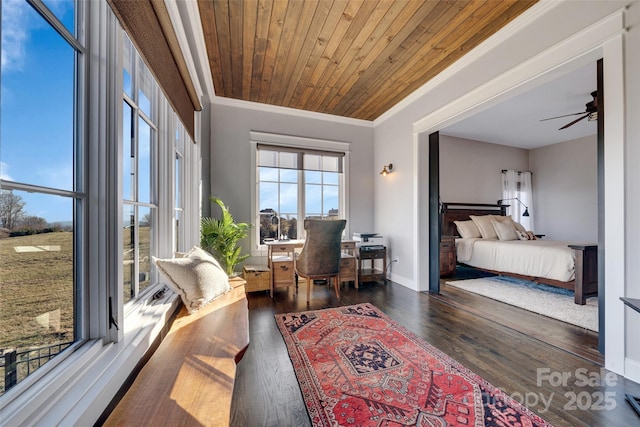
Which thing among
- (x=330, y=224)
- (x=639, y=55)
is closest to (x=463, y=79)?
(x=639, y=55)

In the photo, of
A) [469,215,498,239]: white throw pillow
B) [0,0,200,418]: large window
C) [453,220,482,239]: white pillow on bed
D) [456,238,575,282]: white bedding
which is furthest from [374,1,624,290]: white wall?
[0,0,200,418]: large window

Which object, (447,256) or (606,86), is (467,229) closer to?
(447,256)

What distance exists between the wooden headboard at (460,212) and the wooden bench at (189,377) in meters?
4.64

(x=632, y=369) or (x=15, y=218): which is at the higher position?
(x=15, y=218)

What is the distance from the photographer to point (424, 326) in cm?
236

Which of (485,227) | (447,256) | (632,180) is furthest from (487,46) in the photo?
(485,227)

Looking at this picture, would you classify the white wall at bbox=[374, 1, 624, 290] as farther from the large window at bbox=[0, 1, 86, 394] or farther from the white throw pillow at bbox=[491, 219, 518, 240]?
the large window at bbox=[0, 1, 86, 394]

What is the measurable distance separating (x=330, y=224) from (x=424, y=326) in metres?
1.43

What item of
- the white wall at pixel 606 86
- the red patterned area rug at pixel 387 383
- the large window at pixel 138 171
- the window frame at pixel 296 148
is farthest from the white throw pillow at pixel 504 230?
the large window at pixel 138 171

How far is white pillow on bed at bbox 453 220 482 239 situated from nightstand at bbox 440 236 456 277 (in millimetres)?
590

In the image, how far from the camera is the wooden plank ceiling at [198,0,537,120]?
6.70 feet

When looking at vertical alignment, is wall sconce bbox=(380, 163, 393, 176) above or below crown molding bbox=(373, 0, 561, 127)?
below

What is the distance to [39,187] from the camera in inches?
28.0

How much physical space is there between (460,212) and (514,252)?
1.62 m
